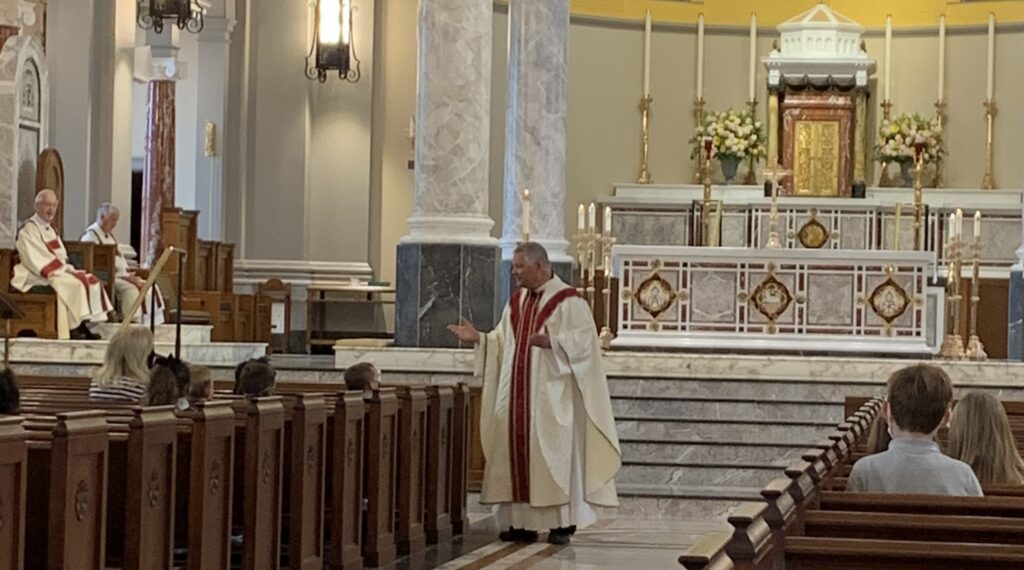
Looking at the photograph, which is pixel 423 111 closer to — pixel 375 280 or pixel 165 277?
pixel 165 277

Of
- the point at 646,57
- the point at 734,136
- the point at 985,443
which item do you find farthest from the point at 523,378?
the point at 646,57

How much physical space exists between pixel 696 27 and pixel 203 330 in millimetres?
8369

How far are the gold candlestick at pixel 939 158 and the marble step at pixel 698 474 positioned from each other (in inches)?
350

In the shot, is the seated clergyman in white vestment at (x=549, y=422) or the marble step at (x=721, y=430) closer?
the seated clergyman in white vestment at (x=549, y=422)

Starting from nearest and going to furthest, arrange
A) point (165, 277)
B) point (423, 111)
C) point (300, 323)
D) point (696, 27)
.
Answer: point (423, 111), point (165, 277), point (300, 323), point (696, 27)

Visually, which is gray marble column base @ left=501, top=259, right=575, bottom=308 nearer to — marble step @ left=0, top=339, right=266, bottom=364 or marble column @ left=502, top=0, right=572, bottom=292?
marble column @ left=502, top=0, right=572, bottom=292

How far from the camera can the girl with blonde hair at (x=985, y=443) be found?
561cm

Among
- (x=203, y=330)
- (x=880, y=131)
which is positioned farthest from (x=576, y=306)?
(x=880, y=131)

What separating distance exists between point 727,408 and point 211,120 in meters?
8.31

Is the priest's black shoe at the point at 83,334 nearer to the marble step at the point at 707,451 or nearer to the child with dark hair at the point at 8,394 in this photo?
the marble step at the point at 707,451

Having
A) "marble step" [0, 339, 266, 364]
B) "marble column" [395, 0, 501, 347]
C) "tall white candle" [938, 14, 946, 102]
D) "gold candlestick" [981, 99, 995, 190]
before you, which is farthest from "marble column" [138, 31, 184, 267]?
"gold candlestick" [981, 99, 995, 190]

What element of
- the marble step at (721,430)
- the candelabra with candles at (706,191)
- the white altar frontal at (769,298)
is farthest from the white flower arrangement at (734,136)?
the marble step at (721,430)

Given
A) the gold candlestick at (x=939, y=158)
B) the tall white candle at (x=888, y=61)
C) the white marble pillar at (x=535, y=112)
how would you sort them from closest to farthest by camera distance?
1. the white marble pillar at (x=535, y=112)
2. the gold candlestick at (x=939, y=158)
3. the tall white candle at (x=888, y=61)

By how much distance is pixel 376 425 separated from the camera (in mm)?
8406
